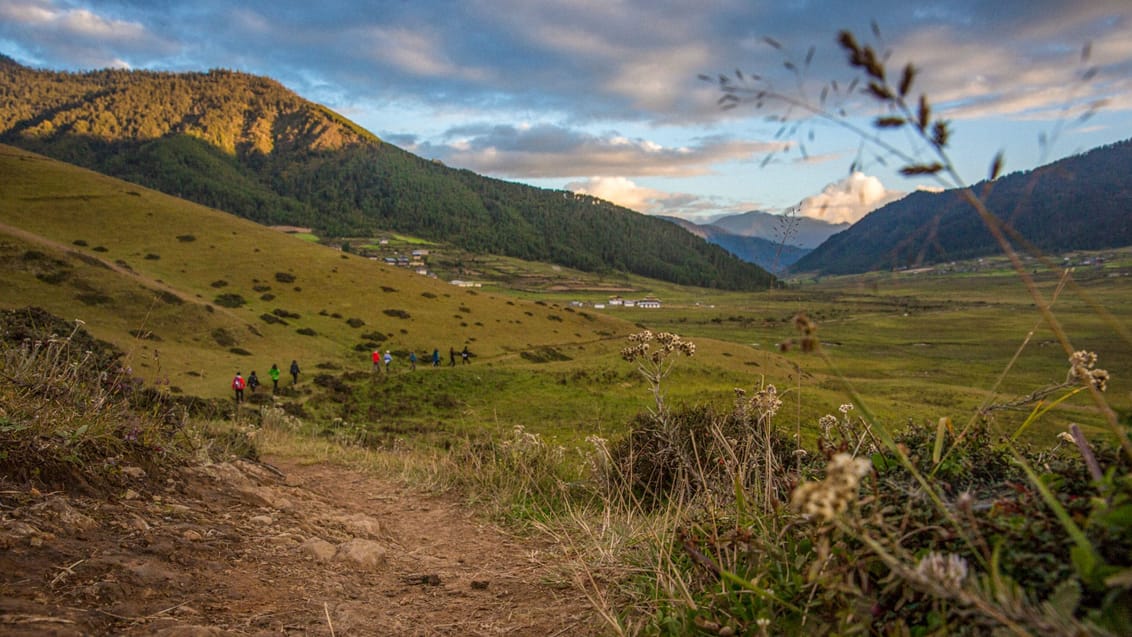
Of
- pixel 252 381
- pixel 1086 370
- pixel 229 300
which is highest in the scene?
pixel 1086 370

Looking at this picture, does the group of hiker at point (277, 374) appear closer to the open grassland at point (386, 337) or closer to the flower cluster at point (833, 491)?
the open grassland at point (386, 337)

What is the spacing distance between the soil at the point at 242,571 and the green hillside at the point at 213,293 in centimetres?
2229

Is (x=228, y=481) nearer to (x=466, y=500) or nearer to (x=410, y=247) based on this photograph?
(x=466, y=500)

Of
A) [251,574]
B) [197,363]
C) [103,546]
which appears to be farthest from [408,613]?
[197,363]

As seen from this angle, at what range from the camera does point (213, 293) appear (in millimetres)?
44125

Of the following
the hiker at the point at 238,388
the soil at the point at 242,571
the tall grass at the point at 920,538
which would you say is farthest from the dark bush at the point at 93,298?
the tall grass at the point at 920,538

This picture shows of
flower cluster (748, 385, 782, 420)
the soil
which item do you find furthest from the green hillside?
flower cluster (748, 385, 782, 420)

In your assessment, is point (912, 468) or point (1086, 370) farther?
point (1086, 370)

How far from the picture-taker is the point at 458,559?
14.3 ft

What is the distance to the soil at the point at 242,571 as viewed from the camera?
2471 millimetres

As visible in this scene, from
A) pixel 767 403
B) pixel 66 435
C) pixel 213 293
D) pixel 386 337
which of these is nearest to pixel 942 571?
pixel 767 403

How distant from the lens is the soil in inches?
97.3

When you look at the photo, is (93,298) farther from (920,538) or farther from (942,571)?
(942,571)

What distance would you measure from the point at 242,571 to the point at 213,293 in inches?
1869
